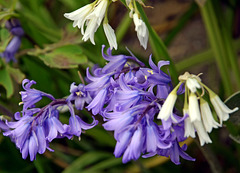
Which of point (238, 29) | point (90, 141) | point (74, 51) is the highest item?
point (74, 51)

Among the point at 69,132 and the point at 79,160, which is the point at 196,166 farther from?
the point at 69,132

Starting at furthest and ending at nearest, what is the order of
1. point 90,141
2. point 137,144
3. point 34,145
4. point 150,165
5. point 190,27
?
point 190,27 < point 90,141 < point 150,165 < point 34,145 < point 137,144

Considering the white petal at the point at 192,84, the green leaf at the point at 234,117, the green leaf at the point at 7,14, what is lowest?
the green leaf at the point at 234,117

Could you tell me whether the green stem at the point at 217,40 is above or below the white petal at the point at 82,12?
below

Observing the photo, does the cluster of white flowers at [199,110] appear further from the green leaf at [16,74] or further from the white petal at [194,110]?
the green leaf at [16,74]

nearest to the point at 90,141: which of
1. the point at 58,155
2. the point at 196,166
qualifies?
the point at 58,155

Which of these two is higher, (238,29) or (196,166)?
(238,29)

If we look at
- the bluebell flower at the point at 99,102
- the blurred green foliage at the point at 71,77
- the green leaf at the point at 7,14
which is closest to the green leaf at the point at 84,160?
the blurred green foliage at the point at 71,77

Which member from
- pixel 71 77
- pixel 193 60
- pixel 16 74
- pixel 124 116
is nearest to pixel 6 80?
pixel 16 74
